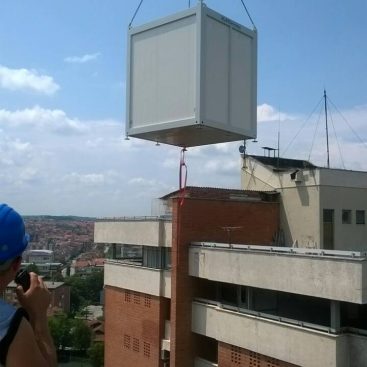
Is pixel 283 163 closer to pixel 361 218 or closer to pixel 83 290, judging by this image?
pixel 361 218

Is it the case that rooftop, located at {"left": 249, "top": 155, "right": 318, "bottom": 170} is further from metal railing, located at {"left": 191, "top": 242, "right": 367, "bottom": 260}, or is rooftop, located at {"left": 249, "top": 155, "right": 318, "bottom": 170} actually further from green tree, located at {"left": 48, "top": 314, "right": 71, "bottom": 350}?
green tree, located at {"left": 48, "top": 314, "right": 71, "bottom": 350}

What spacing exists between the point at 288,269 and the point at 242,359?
3.19 m

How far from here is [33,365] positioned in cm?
152

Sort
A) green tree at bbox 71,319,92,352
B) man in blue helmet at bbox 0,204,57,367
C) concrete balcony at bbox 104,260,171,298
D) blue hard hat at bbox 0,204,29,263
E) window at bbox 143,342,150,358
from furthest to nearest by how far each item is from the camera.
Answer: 1. green tree at bbox 71,319,92,352
2. window at bbox 143,342,150,358
3. concrete balcony at bbox 104,260,171,298
4. blue hard hat at bbox 0,204,29,263
5. man in blue helmet at bbox 0,204,57,367

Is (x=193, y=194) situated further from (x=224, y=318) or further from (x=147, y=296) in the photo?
(x=224, y=318)

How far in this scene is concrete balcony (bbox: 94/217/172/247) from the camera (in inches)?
738

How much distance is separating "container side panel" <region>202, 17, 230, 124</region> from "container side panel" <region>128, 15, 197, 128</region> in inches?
6.3

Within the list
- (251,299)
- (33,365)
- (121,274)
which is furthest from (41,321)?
(121,274)

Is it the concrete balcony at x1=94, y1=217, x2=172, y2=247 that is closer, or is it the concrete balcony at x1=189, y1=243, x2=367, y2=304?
the concrete balcony at x1=189, y1=243, x2=367, y2=304

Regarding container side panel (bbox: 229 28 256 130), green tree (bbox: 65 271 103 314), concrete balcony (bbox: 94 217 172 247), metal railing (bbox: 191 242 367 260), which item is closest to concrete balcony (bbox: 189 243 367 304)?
metal railing (bbox: 191 242 367 260)

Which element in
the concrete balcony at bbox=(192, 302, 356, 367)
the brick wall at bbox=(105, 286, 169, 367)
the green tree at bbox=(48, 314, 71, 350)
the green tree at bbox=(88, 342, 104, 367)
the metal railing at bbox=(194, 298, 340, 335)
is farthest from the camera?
the green tree at bbox=(48, 314, 71, 350)

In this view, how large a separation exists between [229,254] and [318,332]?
12.8 feet

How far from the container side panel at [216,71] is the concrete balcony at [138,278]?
12.5m

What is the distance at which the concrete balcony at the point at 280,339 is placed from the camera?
11.9 meters
